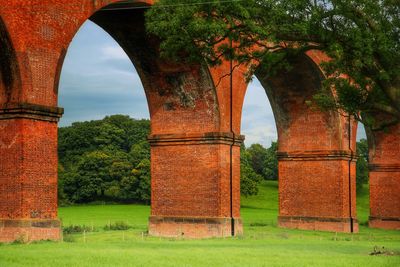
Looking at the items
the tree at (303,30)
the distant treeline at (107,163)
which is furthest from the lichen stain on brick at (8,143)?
the distant treeline at (107,163)

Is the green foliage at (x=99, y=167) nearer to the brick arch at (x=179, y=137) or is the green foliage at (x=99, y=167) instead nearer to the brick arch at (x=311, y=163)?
the brick arch at (x=311, y=163)

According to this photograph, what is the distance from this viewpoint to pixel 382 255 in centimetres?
1788

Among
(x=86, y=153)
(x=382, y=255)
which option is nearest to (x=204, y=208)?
(x=382, y=255)

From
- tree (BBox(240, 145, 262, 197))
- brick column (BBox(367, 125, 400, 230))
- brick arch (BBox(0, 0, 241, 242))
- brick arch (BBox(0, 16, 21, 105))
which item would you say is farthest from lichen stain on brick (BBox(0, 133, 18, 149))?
tree (BBox(240, 145, 262, 197))

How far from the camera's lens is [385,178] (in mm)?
38562

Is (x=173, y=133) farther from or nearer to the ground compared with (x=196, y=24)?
nearer to the ground

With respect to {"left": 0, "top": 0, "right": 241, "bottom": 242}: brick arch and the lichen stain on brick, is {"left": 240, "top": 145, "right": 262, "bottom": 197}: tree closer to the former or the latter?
{"left": 0, "top": 0, "right": 241, "bottom": 242}: brick arch

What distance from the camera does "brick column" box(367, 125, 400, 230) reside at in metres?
38.3

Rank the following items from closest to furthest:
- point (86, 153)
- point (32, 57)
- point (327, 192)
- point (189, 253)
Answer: point (189, 253), point (32, 57), point (327, 192), point (86, 153)

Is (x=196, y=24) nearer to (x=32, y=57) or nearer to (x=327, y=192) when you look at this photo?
(x=32, y=57)

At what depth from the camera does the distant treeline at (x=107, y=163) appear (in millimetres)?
66062

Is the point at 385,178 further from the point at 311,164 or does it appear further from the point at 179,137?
the point at 179,137

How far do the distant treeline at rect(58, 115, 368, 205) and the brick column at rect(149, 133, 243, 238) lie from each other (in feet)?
128

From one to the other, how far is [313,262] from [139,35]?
11.7m
